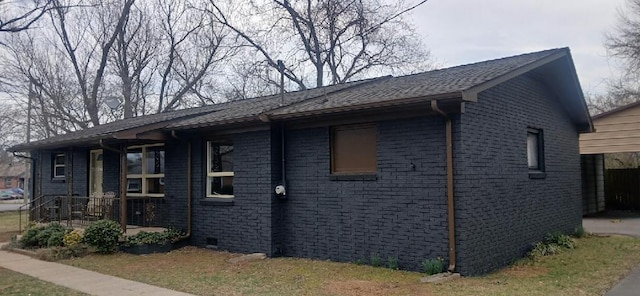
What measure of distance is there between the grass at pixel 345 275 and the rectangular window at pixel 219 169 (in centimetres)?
153

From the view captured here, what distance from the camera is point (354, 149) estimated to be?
9.67 metres

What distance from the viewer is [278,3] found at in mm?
29656

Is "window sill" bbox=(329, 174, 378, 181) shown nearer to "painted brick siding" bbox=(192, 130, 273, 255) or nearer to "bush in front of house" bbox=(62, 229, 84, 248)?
"painted brick siding" bbox=(192, 130, 273, 255)

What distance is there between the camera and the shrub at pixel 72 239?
11.6m

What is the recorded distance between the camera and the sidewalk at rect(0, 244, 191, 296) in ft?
25.4

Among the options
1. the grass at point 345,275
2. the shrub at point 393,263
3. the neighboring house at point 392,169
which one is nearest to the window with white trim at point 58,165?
the neighboring house at point 392,169

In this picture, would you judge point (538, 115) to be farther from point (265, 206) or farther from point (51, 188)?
point (51, 188)

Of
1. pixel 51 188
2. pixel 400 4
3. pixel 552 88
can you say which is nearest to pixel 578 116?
pixel 552 88

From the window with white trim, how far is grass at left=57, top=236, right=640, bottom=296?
8049mm

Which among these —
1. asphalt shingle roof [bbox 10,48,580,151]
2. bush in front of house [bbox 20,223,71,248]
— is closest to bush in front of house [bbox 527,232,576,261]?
asphalt shingle roof [bbox 10,48,580,151]

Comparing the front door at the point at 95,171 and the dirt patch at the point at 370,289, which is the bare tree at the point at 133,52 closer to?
the front door at the point at 95,171

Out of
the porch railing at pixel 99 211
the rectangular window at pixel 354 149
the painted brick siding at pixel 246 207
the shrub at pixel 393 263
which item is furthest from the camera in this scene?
the porch railing at pixel 99 211

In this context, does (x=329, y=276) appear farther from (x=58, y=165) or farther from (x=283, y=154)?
(x=58, y=165)

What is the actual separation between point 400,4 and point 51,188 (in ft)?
55.4
